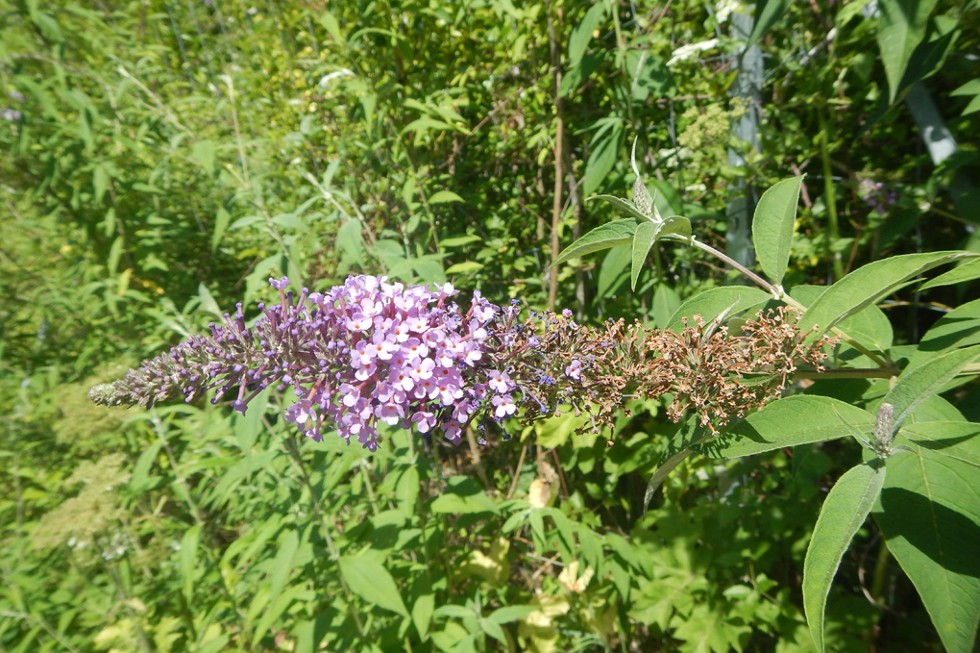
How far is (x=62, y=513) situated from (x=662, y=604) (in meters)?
2.40

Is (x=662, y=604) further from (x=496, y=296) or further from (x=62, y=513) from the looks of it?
(x=62, y=513)

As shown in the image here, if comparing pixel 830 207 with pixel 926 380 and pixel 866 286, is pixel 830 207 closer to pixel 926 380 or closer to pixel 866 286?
pixel 866 286

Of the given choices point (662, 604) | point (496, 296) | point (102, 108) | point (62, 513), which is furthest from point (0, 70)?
point (662, 604)

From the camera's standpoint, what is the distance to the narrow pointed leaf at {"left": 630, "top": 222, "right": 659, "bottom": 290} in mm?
858

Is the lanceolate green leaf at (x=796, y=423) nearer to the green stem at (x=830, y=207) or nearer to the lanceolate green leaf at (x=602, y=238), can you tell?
the lanceolate green leaf at (x=602, y=238)

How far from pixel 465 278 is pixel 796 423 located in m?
1.75

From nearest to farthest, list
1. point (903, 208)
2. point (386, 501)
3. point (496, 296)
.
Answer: point (903, 208) → point (386, 501) → point (496, 296)

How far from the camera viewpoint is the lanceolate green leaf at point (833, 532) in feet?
2.24

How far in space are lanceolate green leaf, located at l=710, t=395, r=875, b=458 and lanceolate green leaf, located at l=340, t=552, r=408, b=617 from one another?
3.71ft

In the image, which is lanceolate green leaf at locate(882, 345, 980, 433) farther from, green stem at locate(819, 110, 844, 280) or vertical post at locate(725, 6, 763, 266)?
vertical post at locate(725, 6, 763, 266)

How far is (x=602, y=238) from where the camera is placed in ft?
3.38

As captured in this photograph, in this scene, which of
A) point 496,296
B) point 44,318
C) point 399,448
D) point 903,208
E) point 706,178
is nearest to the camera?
point 903,208

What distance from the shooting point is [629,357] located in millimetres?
1001

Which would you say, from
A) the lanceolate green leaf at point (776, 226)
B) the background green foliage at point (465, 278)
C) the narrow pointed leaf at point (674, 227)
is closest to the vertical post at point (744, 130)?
the background green foliage at point (465, 278)
